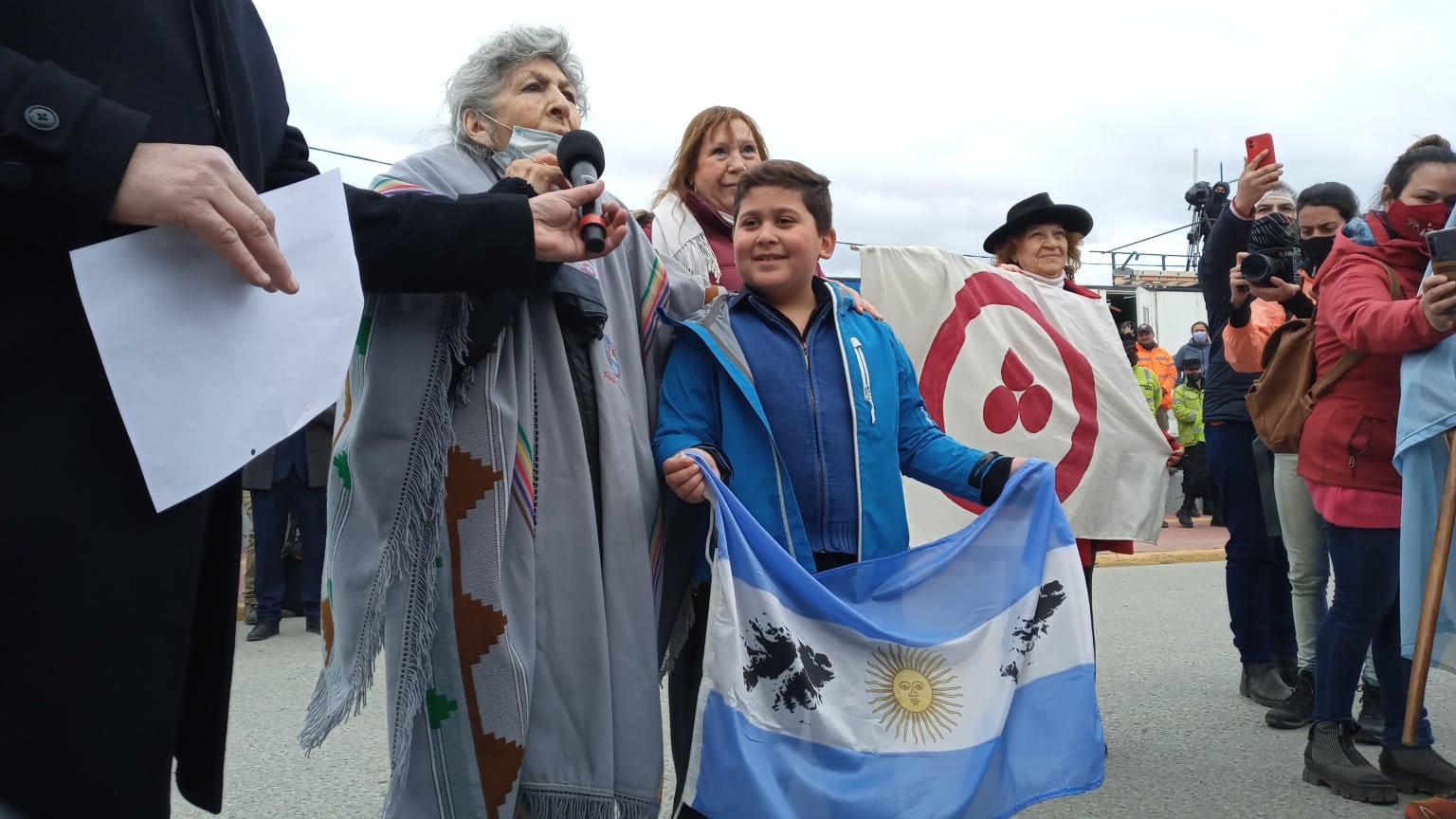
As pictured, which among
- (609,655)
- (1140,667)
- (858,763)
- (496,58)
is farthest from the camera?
(1140,667)

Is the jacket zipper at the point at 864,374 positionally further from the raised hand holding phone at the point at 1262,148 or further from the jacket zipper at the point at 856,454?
the raised hand holding phone at the point at 1262,148

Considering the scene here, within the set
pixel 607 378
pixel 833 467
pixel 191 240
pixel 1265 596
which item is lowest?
pixel 1265 596

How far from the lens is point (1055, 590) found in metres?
2.32

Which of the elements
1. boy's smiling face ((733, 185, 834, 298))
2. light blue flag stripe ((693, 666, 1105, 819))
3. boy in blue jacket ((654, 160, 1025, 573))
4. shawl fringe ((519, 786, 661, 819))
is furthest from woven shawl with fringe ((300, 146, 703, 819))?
boy's smiling face ((733, 185, 834, 298))

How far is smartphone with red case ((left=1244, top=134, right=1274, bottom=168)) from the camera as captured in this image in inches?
138

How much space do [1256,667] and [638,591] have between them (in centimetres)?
336

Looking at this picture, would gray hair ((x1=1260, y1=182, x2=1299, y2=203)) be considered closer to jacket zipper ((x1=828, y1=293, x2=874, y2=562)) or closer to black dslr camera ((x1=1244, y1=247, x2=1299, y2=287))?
black dslr camera ((x1=1244, y1=247, x2=1299, y2=287))

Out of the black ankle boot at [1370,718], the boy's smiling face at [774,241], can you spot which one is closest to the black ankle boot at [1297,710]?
the black ankle boot at [1370,718]

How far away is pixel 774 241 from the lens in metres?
2.52

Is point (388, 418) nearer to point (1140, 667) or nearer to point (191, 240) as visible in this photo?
point (191, 240)

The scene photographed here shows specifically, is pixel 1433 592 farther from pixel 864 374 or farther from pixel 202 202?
pixel 202 202

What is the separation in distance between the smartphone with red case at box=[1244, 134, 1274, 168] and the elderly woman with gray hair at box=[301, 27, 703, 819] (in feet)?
8.16

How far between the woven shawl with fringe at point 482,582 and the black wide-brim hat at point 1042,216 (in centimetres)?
262

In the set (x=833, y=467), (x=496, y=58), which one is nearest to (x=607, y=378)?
(x=833, y=467)
